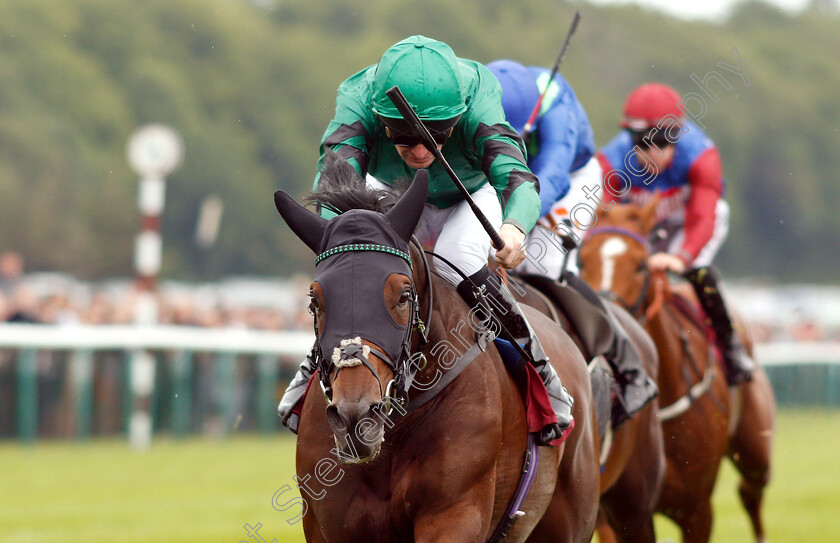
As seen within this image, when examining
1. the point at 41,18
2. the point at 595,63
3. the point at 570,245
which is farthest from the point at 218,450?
the point at 595,63

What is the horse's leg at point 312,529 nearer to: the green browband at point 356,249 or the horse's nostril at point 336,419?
the horse's nostril at point 336,419

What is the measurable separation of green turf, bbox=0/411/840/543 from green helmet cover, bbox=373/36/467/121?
4.01m

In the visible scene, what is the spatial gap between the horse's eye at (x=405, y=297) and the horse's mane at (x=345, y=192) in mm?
308

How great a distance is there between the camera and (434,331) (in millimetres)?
3586

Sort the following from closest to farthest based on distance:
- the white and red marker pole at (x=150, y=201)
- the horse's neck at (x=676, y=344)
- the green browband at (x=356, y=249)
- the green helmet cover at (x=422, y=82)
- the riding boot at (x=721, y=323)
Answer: the green browband at (x=356, y=249)
the green helmet cover at (x=422, y=82)
the horse's neck at (x=676, y=344)
the riding boot at (x=721, y=323)
the white and red marker pole at (x=150, y=201)

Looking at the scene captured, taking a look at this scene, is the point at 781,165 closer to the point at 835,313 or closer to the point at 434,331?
Result: the point at 835,313

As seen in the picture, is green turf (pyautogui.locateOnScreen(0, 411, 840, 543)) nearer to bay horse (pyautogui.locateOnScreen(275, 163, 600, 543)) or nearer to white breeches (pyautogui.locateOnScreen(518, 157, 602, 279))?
white breeches (pyautogui.locateOnScreen(518, 157, 602, 279))

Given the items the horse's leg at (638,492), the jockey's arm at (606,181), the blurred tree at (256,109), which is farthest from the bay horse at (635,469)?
the blurred tree at (256,109)

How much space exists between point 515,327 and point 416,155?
0.65m

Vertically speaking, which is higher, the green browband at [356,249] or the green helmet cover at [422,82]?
the green helmet cover at [422,82]

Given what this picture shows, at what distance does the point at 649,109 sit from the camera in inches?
285

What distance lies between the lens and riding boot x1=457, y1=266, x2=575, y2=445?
3846 mm

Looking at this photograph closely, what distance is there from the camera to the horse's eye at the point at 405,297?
3.21m

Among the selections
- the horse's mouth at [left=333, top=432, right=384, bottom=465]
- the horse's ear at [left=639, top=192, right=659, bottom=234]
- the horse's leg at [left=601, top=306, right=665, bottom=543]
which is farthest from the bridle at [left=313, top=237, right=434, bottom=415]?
the horse's ear at [left=639, top=192, right=659, bottom=234]
